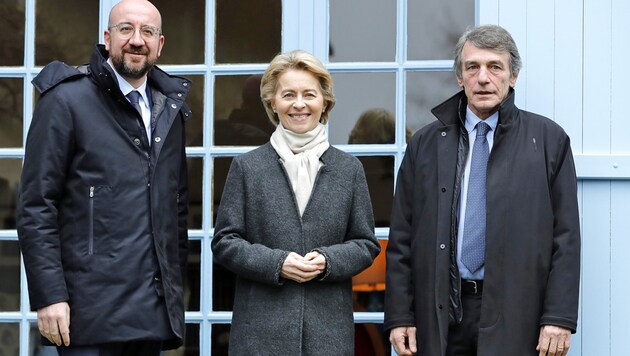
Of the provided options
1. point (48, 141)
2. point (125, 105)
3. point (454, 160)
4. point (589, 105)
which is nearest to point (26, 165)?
point (48, 141)

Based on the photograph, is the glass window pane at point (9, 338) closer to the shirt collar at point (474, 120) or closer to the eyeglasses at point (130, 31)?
the eyeglasses at point (130, 31)

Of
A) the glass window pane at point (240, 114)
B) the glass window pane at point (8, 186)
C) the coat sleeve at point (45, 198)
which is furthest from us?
the glass window pane at point (8, 186)

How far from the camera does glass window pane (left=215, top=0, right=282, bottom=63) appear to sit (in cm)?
513

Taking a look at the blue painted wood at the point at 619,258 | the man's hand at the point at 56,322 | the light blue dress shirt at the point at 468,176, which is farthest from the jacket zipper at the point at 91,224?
the blue painted wood at the point at 619,258

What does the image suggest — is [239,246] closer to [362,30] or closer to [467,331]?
[467,331]

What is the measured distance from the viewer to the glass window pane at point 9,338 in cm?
518

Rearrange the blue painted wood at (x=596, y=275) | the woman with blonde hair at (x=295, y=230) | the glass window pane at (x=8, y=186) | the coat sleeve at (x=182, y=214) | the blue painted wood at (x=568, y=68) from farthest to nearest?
the glass window pane at (x=8, y=186), the blue painted wood at (x=568, y=68), the blue painted wood at (x=596, y=275), the coat sleeve at (x=182, y=214), the woman with blonde hair at (x=295, y=230)

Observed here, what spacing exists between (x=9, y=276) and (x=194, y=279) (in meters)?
0.82

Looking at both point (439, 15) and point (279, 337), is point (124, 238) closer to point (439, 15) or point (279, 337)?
point (279, 337)

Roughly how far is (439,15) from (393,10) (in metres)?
0.20

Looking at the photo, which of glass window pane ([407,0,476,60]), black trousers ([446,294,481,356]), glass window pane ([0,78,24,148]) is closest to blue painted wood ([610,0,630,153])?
glass window pane ([407,0,476,60])

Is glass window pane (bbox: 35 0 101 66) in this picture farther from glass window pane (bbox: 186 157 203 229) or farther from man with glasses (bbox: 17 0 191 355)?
man with glasses (bbox: 17 0 191 355)

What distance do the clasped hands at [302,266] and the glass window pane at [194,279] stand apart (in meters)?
1.21

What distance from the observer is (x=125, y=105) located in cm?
397
